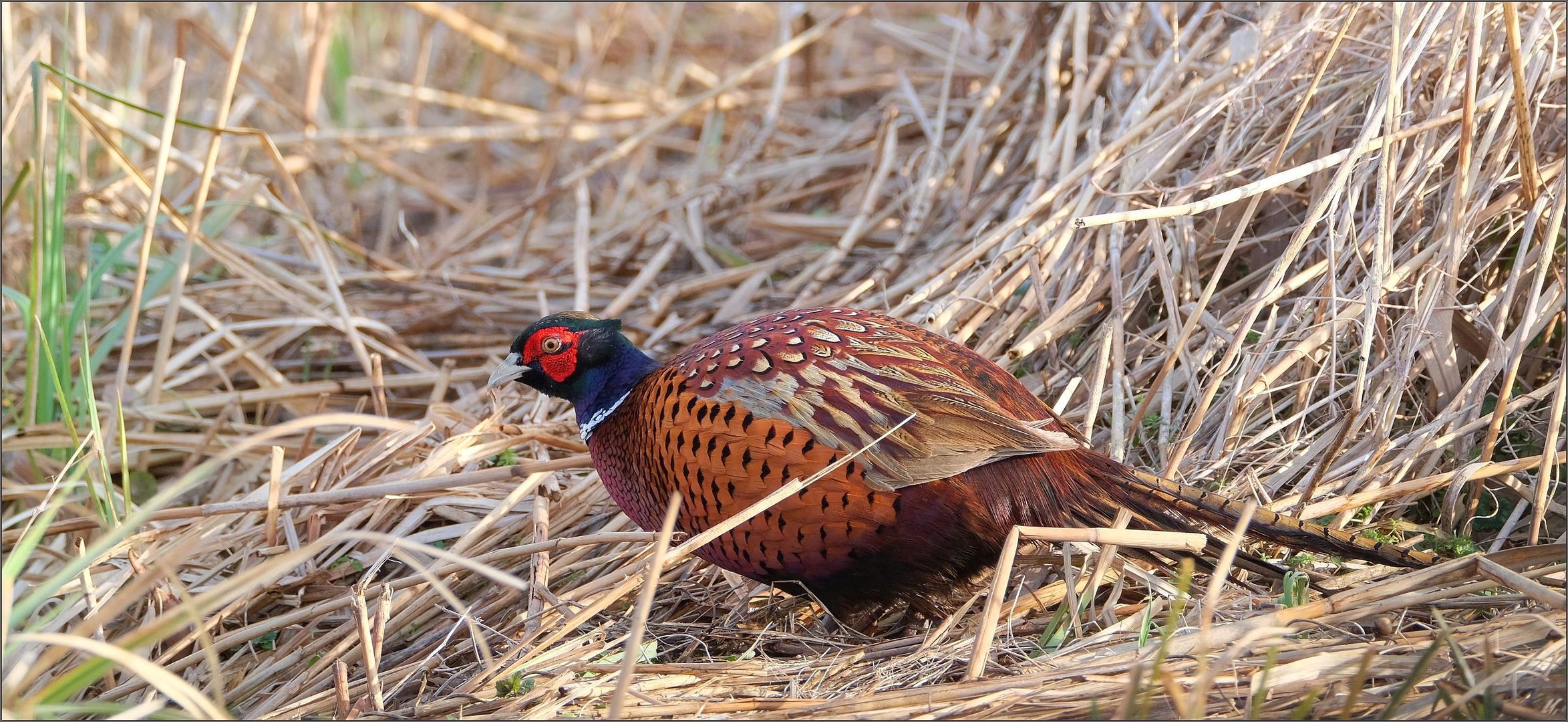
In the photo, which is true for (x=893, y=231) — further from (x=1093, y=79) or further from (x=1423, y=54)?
(x=1423, y=54)

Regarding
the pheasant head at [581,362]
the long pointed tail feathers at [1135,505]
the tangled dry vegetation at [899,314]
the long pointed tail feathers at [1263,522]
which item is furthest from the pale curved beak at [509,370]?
A: the long pointed tail feathers at [1263,522]

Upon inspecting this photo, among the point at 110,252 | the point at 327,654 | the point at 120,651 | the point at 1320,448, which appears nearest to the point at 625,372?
the point at 327,654

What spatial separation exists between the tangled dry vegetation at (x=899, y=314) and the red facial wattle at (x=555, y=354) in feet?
0.82

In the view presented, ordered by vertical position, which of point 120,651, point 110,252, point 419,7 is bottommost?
point 120,651

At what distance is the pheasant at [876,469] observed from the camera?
8.16 ft

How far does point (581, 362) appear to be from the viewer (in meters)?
2.99

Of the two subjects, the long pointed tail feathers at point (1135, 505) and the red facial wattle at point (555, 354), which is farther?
the red facial wattle at point (555, 354)

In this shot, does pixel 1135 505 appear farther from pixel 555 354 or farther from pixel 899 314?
pixel 555 354

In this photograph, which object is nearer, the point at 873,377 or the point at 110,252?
the point at 873,377

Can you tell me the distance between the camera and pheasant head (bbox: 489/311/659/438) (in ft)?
9.78

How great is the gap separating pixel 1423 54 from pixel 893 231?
197 cm

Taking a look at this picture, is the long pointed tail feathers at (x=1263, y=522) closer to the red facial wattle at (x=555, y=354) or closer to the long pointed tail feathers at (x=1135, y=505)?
the long pointed tail feathers at (x=1135, y=505)

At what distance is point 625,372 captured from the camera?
298cm

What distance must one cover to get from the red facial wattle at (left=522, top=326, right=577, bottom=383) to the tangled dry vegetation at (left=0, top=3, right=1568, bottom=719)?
249 millimetres
